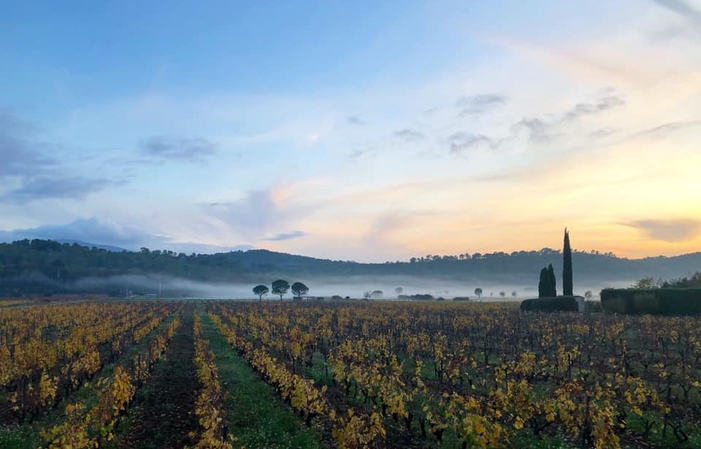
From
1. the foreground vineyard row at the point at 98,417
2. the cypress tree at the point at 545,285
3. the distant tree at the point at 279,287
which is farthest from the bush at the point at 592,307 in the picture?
the distant tree at the point at 279,287

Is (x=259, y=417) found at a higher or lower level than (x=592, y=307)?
lower

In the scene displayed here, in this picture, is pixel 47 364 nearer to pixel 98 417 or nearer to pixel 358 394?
pixel 98 417

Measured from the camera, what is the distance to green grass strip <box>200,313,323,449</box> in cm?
1289

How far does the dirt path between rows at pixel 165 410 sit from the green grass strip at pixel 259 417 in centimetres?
124

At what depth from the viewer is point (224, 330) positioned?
Answer: 34.8 meters

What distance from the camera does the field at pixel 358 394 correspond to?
1251 cm

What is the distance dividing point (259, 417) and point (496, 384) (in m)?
8.65

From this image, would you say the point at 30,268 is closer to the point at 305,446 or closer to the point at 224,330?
the point at 224,330

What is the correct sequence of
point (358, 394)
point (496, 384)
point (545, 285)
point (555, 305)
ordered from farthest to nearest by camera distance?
1. point (545, 285)
2. point (555, 305)
3. point (358, 394)
4. point (496, 384)

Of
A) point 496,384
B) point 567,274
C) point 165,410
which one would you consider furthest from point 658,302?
point 165,410

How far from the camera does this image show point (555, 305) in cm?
5228

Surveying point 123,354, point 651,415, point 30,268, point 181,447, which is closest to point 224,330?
point 123,354

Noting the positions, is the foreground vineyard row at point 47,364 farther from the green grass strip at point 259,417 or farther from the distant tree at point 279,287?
the distant tree at point 279,287

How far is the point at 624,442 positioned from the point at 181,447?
11514 mm
